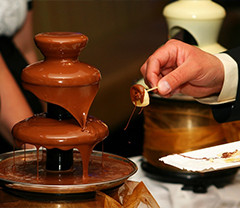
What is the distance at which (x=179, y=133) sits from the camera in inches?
66.0

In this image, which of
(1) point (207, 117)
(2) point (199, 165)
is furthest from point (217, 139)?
(2) point (199, 165)

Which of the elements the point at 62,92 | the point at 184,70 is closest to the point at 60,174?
the point at 62,92

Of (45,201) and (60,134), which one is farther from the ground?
(60,134)

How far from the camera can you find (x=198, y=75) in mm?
1413

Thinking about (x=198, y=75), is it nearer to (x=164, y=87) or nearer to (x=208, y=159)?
(x=164, y=87)

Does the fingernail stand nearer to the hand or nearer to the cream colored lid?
the hand

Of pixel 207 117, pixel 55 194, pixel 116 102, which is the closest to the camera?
pixel 55 194

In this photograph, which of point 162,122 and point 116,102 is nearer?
point 162,122

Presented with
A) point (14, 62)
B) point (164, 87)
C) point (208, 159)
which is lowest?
point (14, 62)

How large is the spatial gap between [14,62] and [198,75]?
3.63 feet

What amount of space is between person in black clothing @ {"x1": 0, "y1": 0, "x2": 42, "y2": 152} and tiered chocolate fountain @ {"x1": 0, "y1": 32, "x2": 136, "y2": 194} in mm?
985

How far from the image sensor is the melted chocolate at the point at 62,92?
0.95 metres

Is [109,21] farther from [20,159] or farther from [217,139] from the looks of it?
[20,159]

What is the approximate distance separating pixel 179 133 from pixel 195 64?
0.36 metres
